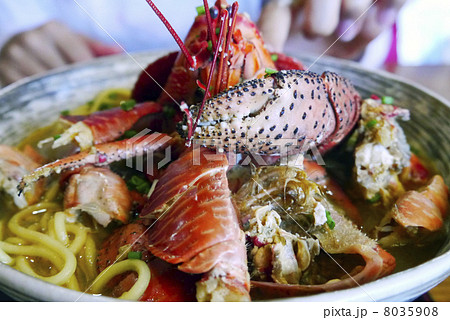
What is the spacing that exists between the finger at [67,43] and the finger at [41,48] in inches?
3.4

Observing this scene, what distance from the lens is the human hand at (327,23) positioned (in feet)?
16.7

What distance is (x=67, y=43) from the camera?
570cm

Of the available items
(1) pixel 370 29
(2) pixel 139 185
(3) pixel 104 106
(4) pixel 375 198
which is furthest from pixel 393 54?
(2) pixel 139 185

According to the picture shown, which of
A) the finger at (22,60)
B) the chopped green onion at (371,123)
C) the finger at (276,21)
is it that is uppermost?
the finger at (276,21)

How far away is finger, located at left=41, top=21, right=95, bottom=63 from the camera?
5672 mm

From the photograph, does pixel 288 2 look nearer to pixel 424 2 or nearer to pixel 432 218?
pixel 424 2

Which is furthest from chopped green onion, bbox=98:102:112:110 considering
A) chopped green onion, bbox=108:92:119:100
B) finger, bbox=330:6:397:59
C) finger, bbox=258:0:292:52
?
finger, bbox=330:6:397:59

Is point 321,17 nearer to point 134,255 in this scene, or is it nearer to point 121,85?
point 121,85

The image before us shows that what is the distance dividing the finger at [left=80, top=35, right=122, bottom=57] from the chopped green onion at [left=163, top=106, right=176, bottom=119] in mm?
3719

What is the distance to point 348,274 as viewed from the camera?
5.88 feet

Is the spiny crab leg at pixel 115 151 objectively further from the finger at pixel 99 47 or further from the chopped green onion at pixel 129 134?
the finger at pixel 99 47

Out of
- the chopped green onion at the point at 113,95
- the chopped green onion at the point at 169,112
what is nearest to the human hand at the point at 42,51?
the chopped green onion at the point at 113,95

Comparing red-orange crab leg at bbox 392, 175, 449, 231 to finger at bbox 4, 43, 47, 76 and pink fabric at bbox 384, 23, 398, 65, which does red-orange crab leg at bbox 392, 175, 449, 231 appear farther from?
finger at bbox 4, 43, 47, 76

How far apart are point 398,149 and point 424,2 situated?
4.64m
